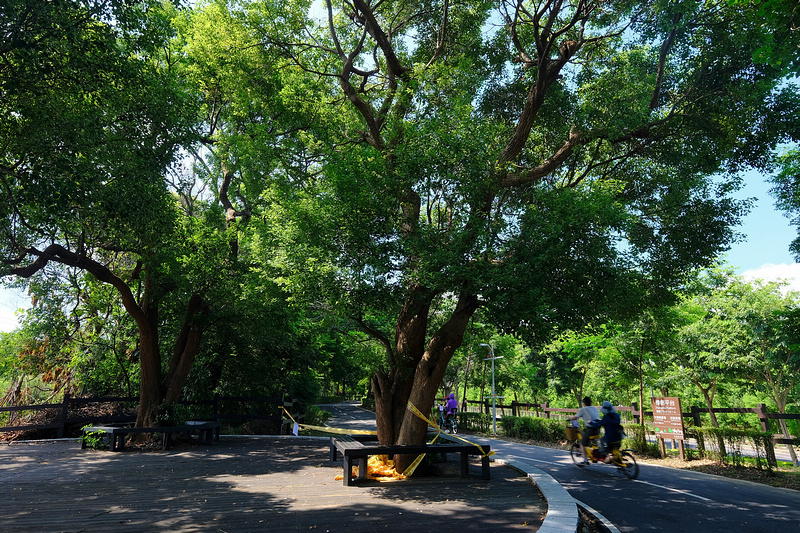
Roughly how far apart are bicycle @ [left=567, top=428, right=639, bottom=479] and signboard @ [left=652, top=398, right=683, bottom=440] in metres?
3.12

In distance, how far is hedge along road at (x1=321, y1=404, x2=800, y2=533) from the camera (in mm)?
6664

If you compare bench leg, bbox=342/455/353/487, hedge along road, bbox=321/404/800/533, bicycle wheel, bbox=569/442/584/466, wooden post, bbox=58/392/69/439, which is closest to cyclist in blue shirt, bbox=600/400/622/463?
hedge along road, bbox=321/404/800/533

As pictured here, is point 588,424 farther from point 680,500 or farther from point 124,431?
point 124,431

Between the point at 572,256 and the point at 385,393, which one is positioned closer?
the point at 572,256

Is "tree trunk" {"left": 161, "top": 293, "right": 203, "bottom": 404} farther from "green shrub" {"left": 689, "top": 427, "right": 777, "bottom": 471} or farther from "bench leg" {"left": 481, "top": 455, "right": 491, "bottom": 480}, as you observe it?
"green shrub" {"left": 689, "top": 427, "right": 777, "bottom": 471}

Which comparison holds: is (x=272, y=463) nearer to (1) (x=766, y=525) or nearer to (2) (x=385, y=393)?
(2) (x=385, y=393)

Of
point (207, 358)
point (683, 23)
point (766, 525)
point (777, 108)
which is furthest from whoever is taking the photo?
point (207, 358)

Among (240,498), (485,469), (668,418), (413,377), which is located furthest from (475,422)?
(240,498)

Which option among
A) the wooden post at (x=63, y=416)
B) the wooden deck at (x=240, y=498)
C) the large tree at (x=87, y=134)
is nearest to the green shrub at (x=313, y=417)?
the wooden post at (x=63, y=416)

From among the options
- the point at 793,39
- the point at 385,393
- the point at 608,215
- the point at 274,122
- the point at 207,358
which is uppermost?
the point at 274,122

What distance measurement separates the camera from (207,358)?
57.4 feet

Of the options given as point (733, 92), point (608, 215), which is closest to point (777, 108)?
point (733, 92)

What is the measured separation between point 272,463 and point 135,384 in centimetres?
1016

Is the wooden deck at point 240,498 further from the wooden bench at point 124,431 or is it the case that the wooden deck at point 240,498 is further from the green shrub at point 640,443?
the green shrub at point 640,443
